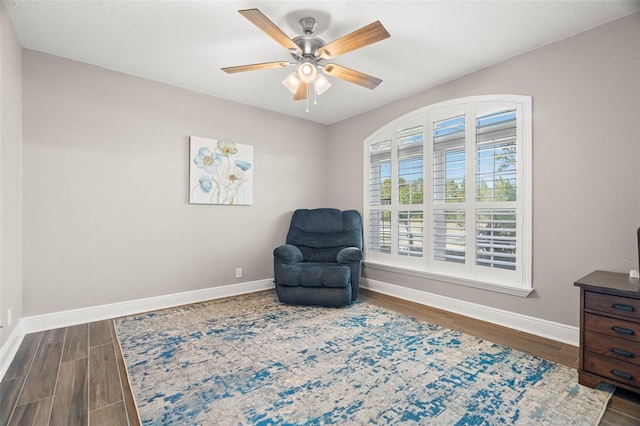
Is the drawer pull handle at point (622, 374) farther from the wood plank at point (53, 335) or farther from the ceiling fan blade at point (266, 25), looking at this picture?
the wood plank at point (53, 335)

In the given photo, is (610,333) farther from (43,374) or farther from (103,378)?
(43,374)

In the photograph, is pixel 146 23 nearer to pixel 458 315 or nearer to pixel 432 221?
pixel 432 221

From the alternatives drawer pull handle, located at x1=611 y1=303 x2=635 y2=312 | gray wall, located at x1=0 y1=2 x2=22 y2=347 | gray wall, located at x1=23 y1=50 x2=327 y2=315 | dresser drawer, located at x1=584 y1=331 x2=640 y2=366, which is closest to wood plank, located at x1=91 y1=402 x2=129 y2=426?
gray wall, located at x1=0 y1=2 x2=22 y2=347

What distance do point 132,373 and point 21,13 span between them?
2.75 meters

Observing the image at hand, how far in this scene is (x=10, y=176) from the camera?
230 centimetres

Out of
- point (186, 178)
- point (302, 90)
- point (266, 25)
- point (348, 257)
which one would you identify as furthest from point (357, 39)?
point (186, 178)

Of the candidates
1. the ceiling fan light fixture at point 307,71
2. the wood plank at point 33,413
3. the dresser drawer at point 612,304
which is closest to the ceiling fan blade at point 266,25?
the ceiling fan light fixture at point 307,71

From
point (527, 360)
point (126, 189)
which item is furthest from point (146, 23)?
point (527, 360)

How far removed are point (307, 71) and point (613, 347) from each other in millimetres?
2763

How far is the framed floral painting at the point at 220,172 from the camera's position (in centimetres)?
357

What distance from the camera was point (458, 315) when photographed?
312cm

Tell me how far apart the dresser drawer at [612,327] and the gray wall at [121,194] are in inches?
135

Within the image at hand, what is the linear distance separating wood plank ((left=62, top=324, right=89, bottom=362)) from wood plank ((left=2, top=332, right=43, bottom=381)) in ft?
0.63

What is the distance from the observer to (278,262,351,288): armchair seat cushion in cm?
328
